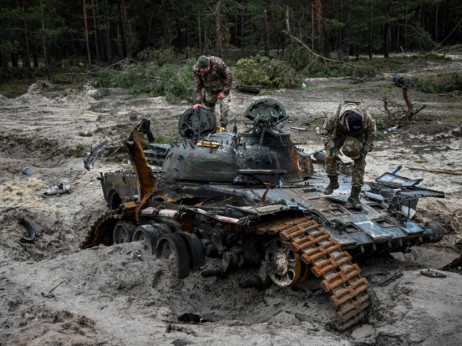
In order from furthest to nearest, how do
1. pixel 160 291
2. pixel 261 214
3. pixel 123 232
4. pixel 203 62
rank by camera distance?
pixel 203 62 < pixel 123 232 < pixel 160 291 < pixel 261 214

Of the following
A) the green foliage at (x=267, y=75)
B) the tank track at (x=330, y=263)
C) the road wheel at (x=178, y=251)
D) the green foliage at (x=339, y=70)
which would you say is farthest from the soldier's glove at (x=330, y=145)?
the green foliage at (x=339, y=70)

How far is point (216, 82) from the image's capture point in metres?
11.7

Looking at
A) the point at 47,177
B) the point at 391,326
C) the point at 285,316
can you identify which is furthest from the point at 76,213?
the point at 391,326

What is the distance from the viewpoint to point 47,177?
1445 centimetres

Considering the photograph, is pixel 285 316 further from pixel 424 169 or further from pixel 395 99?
pixel 395 99

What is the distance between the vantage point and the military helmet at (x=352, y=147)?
7672 mm

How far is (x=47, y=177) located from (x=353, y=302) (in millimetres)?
10718

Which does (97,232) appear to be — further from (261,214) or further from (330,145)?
(330,145)

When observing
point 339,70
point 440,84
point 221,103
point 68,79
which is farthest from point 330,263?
point 68,79

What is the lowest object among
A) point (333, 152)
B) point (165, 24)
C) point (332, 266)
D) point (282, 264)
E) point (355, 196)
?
point (282, 264)

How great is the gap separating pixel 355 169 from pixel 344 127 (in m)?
0.65

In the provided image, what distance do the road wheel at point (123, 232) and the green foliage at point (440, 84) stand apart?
16579mm

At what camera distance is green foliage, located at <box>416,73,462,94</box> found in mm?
21969

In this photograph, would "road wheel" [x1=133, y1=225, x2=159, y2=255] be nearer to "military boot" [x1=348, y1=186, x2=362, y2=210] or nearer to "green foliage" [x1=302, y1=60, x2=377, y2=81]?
"military boot" [x1=348, y1=186, x2=362, y2=210]
